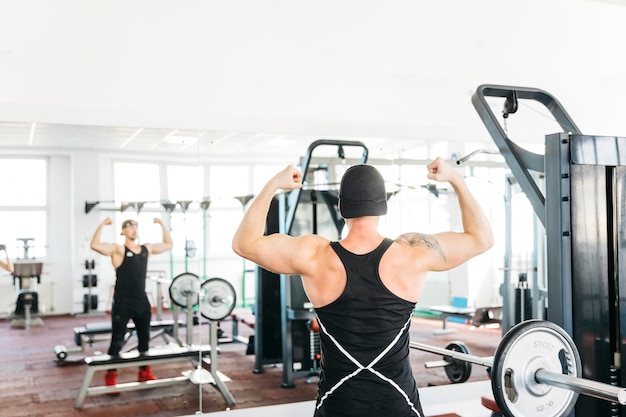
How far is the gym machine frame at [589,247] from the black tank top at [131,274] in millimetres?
2448

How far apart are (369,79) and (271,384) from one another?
2.22 m

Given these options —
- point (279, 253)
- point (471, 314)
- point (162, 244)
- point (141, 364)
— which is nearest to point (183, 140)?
point (162, 244)

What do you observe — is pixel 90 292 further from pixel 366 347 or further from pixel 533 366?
pixel 533 366

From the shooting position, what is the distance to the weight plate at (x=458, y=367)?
3951 millimetres

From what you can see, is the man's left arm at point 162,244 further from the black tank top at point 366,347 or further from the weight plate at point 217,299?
the black tank top at point 366,347

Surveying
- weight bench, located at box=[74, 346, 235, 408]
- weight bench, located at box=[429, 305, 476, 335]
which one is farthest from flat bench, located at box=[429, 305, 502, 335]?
weight bench, located at box=[74, 346, 235, 408]

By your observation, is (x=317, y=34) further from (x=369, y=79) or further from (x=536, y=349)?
(x=536, y=349)

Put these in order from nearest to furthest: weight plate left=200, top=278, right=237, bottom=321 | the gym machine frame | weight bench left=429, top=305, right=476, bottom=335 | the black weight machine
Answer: the gym machine frame < weight plate left=200, top=278, right=237, bottom=321 < the black weight machine < weight bench left=429, top=305, right=476, bottom=335

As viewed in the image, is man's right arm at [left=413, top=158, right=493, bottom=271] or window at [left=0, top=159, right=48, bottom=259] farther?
window at [left=0, top=159, right=48, bottom=259]

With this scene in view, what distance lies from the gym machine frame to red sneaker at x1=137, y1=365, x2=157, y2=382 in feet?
8.31

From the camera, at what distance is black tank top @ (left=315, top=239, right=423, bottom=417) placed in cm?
168

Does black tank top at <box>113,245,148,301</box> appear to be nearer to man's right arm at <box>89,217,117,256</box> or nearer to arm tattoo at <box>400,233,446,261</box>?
man's right arm at <box>89,217,117,256</box>

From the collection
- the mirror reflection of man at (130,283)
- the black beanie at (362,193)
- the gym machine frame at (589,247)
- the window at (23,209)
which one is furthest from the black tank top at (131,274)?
the gym machine frame at (589,247)

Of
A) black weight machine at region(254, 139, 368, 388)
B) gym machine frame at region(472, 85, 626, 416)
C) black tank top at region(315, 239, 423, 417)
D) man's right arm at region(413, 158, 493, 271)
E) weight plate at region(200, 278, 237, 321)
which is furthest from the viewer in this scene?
black weight machine at region(254, 139, 368, 388)
